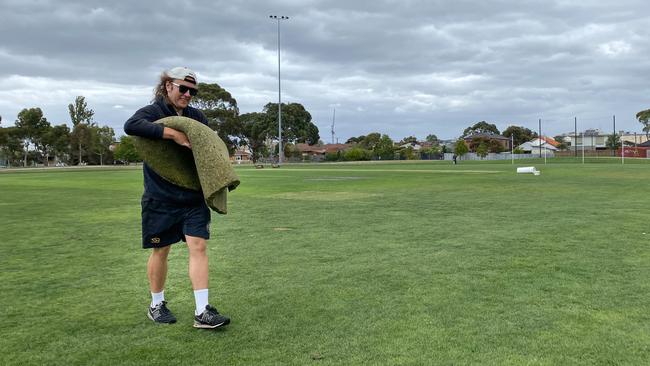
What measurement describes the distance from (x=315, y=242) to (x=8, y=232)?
587cm

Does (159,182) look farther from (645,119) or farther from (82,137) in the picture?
(645,119)

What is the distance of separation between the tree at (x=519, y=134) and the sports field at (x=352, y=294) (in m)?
161

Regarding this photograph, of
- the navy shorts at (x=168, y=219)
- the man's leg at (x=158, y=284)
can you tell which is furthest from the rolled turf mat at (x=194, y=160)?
the man's leg at (x=158, y=284)

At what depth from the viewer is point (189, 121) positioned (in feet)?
14.1

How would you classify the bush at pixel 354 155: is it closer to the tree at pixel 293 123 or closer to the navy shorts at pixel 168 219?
the tree at pixel 293 123

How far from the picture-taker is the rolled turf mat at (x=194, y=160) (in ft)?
13.9

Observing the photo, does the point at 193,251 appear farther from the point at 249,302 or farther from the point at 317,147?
the point at 317,147

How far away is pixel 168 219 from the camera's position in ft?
14.6

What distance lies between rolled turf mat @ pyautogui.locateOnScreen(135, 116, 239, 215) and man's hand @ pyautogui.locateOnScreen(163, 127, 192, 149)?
3 cm

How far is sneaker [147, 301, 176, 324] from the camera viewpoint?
4.54 metres

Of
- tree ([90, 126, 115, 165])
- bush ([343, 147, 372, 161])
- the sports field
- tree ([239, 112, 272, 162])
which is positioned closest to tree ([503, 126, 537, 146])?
bush ([343, 147, 372, 161])

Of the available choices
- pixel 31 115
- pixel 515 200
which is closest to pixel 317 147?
pixel 31 115

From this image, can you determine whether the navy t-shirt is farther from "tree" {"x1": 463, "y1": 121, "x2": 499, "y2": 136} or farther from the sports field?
"tree" {"x1": 463, "y1": 121, "x2": 499, "y2": 136}

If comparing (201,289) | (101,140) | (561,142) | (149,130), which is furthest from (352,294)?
(561,142)
